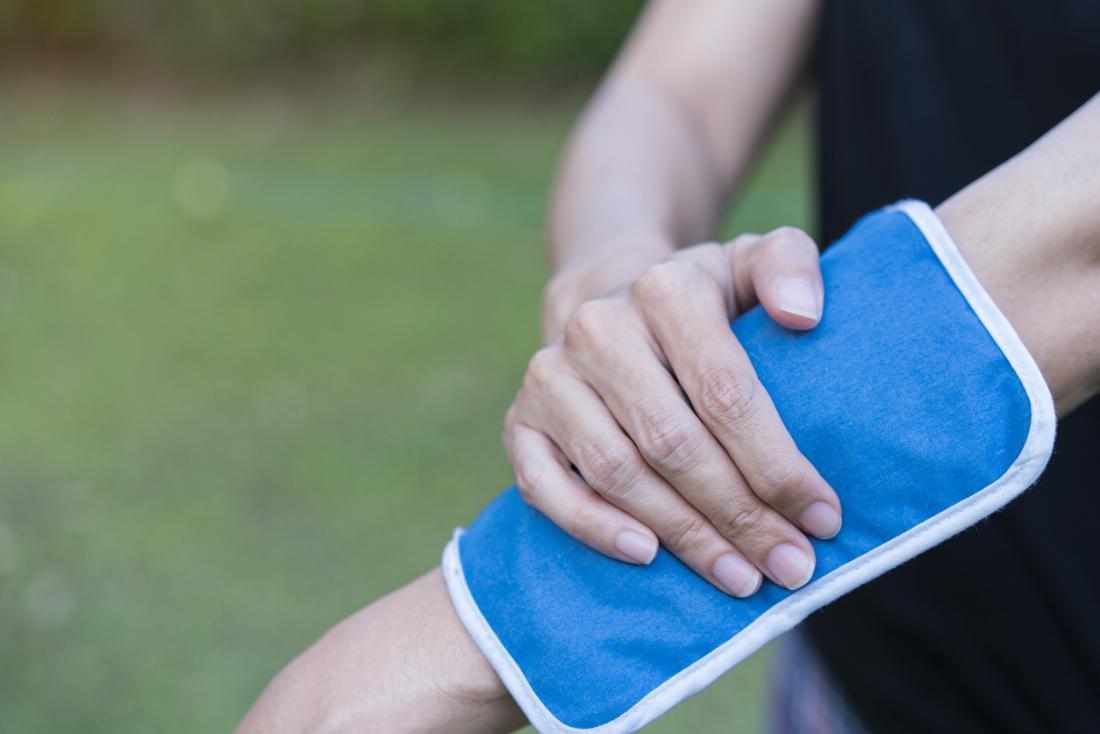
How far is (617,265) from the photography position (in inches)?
38.7

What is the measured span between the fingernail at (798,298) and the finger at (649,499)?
0.48 feet

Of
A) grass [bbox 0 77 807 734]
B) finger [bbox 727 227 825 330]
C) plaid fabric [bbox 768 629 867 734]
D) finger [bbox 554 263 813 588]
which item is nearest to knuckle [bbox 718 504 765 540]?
finger [bbox 554 263 813 588]

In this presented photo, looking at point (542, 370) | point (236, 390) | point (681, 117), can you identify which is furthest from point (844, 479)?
point (236, 390)

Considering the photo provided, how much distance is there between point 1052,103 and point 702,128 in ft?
1.30

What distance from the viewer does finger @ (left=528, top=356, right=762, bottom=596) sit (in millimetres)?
749

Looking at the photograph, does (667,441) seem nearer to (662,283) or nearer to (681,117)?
(662,283)

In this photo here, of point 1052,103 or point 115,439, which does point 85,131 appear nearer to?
point 115,439

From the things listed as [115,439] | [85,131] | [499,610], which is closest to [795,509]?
[499,610]

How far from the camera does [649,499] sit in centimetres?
77

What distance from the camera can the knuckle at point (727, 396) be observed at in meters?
0.73

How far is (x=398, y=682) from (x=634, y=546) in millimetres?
205

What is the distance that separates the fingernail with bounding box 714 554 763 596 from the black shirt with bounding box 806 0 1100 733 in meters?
0.37

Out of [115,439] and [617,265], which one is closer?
[617,265]

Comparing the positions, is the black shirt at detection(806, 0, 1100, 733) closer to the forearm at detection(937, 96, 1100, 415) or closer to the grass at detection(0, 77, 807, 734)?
the forearm at detection(937, 96, 1100, 415)
